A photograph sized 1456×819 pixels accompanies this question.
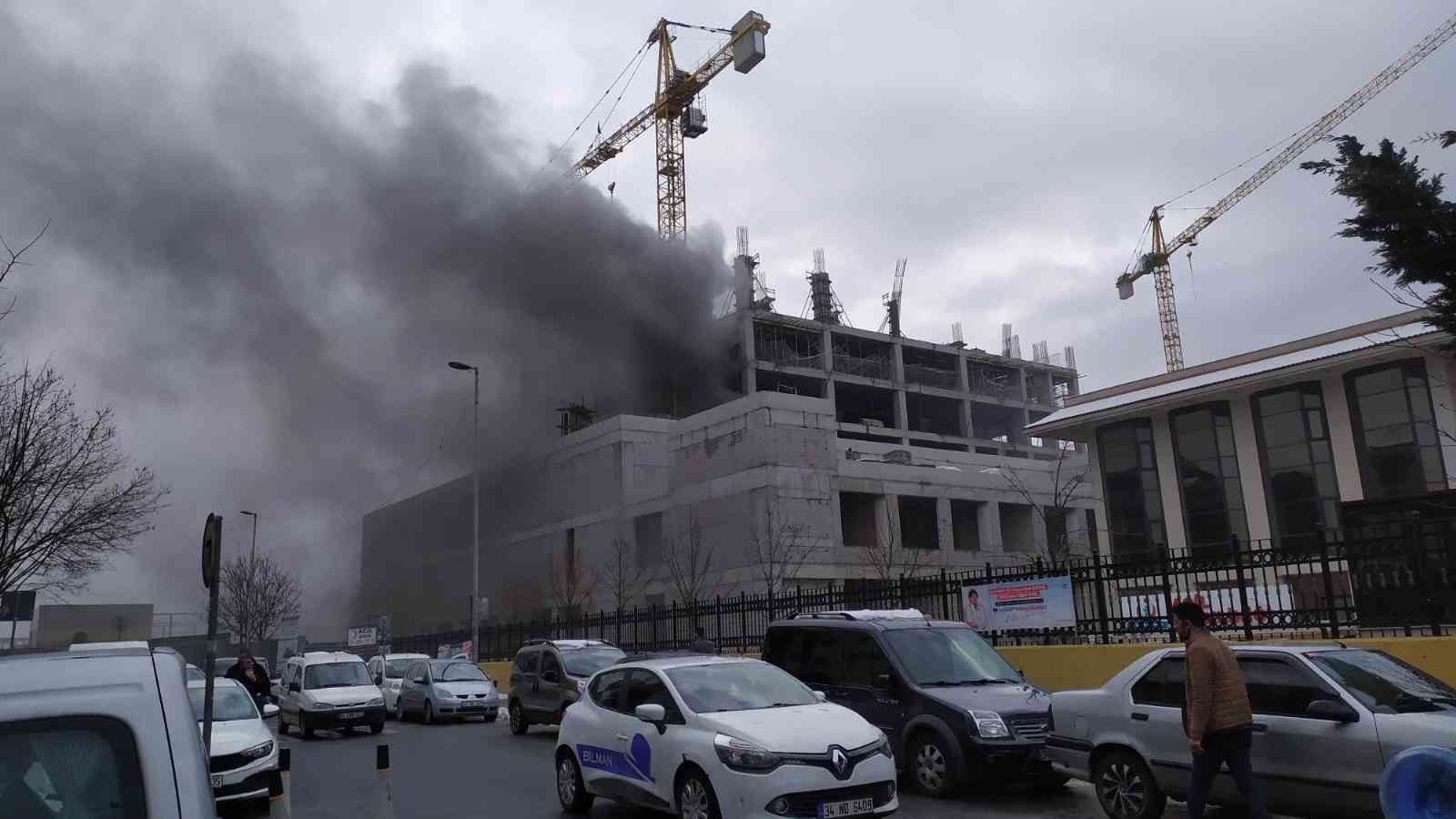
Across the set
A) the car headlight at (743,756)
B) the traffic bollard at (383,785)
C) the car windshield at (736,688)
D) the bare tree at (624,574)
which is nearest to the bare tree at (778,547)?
the bare tree at (624,574)

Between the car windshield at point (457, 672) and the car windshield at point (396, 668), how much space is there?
3.30 meters

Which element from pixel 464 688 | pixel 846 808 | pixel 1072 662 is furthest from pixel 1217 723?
pixel 464 688

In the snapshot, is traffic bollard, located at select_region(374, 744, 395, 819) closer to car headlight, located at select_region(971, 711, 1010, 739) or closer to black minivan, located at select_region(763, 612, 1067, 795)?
black minivan, located at select_region(763, 612, 1067, 795)

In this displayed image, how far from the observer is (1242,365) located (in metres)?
36.4

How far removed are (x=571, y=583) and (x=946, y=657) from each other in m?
40.6

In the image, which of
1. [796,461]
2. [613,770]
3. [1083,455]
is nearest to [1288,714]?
[613,770]

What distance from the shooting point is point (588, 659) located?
54.6 ft

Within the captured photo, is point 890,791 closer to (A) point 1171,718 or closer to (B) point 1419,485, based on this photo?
(A) point 1171,718

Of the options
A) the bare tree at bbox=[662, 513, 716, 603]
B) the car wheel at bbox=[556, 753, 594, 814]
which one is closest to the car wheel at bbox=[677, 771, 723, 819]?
the car wheel at bbox=[556, 753, 594, 814]

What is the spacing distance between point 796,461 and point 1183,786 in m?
43.1

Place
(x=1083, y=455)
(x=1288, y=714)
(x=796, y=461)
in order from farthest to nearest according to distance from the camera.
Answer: (x=1083, y=455), (x=796, y=461), (x=1288, y=714)

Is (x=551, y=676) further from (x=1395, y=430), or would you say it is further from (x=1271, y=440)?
(x=1395, y=430)

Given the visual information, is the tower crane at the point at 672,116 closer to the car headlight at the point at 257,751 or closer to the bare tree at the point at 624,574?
the bare tree at the point at 624,574

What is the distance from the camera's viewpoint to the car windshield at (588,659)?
16281mm
